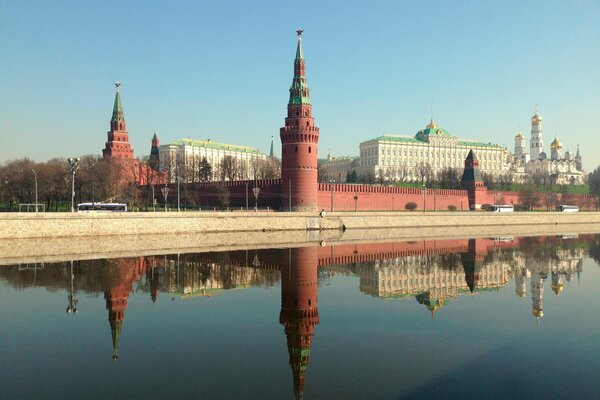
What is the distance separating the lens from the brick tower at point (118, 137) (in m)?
67.0

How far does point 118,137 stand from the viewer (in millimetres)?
67812

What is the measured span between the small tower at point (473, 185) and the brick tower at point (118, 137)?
135 ft

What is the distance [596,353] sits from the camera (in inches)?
492

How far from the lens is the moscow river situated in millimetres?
10297

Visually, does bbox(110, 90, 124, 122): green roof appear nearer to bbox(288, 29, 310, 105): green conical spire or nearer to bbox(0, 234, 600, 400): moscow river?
bbox(288, 29, 310, 105): green conical spire

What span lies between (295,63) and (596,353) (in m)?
41.5

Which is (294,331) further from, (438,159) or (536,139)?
(536,139)

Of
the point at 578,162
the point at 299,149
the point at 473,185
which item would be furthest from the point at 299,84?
the point at 578,162

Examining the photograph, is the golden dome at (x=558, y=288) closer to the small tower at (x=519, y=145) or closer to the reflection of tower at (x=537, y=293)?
the reflection of tower at (x=537, y=293)

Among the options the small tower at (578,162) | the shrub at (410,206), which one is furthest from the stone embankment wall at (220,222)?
the small tower at (578,162)

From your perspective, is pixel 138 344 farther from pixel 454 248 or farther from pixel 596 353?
pixel 454 248

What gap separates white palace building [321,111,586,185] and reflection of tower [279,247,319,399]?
7796 cm

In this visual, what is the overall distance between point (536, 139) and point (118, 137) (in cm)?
10030

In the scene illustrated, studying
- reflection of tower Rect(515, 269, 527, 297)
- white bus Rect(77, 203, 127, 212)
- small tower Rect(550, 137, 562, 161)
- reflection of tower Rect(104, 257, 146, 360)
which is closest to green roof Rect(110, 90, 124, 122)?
white bus Rect(77, 203, 127, 212)
